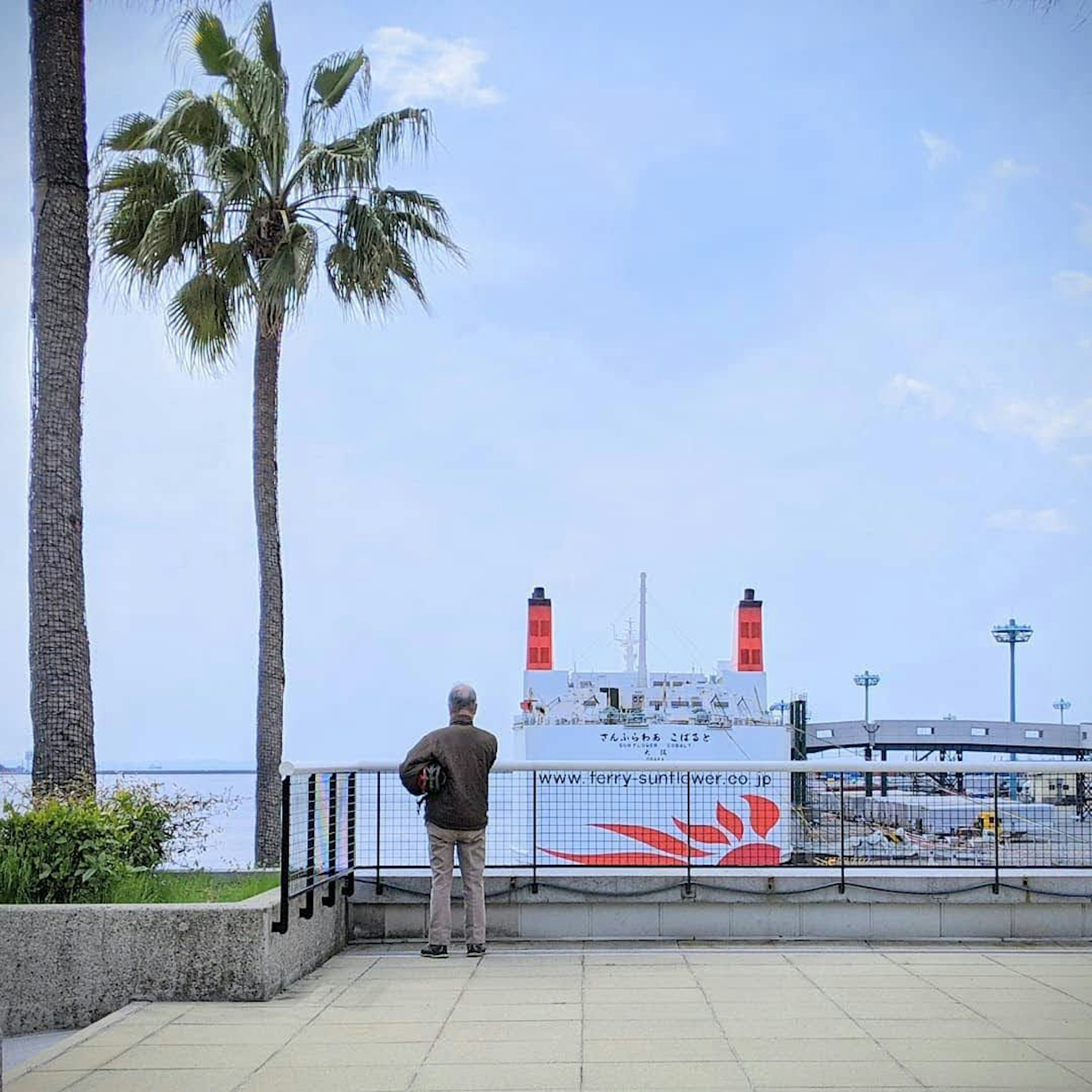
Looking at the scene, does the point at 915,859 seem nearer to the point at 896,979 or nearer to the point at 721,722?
the point at 896,979

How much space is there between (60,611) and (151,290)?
675cm

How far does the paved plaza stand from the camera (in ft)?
20.6

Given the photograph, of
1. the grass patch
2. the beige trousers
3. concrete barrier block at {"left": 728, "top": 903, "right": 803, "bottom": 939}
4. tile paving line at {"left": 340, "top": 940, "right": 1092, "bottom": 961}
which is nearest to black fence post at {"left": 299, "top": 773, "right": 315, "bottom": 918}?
the grass patch

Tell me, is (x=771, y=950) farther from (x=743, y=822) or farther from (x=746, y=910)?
(x=743, y=822)

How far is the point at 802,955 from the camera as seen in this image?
9969 mm

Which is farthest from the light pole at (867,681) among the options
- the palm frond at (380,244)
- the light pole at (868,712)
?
the palm frond at (380,244)

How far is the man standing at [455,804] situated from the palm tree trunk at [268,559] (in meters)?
7.16

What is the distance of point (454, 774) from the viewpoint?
9836 millimetres

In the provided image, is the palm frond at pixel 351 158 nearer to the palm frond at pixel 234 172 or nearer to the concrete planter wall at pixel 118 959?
the palm frond at pixel 234 172

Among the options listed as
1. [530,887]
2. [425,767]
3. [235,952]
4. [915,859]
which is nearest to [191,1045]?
[235,952]

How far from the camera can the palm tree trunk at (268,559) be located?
672 inches

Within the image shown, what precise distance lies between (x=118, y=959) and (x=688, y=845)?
4.62 m

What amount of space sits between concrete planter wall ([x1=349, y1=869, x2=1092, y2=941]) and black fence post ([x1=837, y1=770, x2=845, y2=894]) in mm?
45

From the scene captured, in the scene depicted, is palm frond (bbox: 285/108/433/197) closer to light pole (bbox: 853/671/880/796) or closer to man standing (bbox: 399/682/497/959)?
man standing (bbox: 399/682/497/959)
